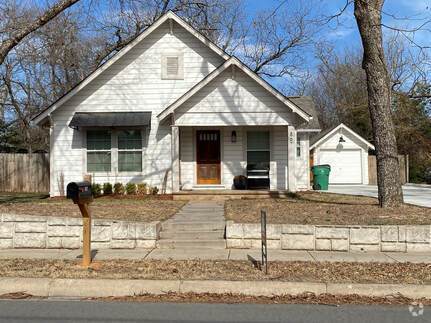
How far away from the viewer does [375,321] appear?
6.00 m

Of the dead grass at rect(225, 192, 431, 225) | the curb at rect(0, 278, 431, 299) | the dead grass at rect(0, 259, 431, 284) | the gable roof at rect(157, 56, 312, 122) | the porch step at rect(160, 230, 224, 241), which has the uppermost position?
the gable roof at rect(157, 56, 312, 122)

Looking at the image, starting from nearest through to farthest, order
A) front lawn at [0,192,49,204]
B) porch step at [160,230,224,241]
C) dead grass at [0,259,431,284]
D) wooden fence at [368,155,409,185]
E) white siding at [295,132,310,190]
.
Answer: dead grass at [0,259,431,284], porch step at [160,230,224,241], front lawn at [0,192,49,204], white siding at [295,132,310,190], wooden fence at [368,155,409,185]

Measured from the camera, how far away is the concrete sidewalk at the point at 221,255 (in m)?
9.12

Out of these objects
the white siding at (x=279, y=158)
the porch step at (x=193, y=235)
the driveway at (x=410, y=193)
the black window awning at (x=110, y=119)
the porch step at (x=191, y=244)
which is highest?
the black window awning at (x=110, y=119)

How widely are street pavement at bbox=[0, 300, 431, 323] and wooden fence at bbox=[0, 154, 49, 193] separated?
69.9 ft

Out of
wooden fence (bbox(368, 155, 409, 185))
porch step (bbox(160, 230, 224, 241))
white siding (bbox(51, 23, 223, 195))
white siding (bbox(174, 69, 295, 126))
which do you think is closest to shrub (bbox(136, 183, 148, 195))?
white siding (bbox(51, 23, 223, 195))

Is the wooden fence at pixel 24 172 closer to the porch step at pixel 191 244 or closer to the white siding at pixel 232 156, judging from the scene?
the white siding at pixel 232 156

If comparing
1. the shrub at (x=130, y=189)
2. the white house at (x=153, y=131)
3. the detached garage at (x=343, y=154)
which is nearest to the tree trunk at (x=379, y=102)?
the white house at (x=153, y=131)

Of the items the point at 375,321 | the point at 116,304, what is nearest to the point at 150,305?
the point at 116,304

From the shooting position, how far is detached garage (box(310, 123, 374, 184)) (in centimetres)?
3014

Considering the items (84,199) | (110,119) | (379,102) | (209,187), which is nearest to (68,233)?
(84,199)

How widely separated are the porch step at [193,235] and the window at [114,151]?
30.3ft

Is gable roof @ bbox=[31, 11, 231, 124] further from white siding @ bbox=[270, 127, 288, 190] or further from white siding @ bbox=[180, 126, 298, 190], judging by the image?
white siding @ bbox=[270, 127, 288, 190]

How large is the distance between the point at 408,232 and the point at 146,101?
1238cm
